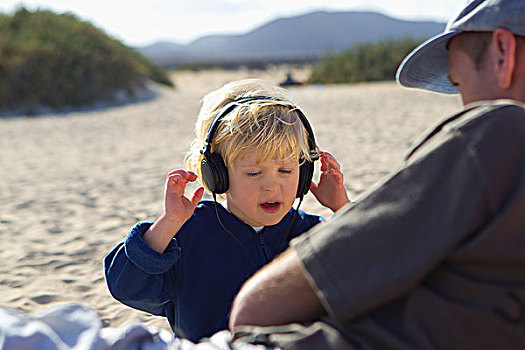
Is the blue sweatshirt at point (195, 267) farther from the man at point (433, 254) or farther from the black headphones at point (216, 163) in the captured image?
the man at point (433, 254)

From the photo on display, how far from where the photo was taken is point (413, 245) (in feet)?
3.27

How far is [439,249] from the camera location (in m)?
0.98

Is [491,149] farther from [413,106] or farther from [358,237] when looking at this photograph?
[413,106]

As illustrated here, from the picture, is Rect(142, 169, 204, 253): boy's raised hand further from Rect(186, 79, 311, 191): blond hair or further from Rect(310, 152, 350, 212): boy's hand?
Rect(310, 152, 350, 212): boy's hand

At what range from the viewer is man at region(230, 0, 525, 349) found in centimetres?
97

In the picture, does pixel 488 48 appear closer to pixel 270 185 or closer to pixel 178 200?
pixel 270 185

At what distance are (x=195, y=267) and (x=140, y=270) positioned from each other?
0.22 meters

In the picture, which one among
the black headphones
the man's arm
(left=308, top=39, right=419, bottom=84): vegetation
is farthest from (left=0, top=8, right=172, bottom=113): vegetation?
the man's arm

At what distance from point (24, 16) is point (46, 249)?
62.0 feet

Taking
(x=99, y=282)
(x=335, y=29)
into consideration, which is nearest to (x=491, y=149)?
(x=99, y=282)

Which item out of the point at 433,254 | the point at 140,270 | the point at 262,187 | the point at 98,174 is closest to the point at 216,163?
the point at 262,187

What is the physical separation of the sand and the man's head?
1.06 meters

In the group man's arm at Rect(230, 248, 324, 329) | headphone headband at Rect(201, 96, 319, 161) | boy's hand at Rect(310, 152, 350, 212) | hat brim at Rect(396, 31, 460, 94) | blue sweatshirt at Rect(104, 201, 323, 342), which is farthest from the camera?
boy's hand at Rect(310, 152, 350, 212)

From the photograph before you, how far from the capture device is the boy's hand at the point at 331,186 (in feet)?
6.82
